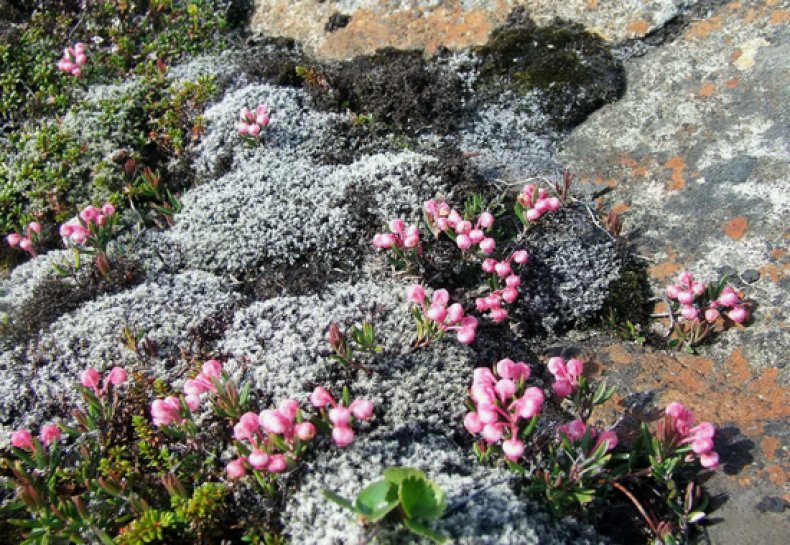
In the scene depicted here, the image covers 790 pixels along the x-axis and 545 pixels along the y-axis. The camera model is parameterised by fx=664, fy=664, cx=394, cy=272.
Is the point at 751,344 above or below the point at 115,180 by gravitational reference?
below

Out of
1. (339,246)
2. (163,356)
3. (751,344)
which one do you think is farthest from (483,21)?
(163,356)

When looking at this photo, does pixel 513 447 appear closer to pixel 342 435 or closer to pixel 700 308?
pixel 342 435

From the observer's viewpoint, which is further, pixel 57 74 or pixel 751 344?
pixel 57 74

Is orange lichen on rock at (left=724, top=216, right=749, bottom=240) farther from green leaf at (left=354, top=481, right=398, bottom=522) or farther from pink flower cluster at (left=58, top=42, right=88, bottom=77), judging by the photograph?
pink flower cluster at (left=58, top=42, right=88, bottom=77)

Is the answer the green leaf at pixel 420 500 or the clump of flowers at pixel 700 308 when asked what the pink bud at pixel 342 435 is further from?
the clump of flowers at pixel 700 308

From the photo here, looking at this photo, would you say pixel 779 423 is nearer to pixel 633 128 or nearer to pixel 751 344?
pixel 751 344

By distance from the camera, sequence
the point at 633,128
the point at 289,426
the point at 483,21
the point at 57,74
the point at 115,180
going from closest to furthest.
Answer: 1. the point at 289,426
2. the point at 633,128
3. the point at 115,180
4. the point at 483,21
5. the point at 57,74

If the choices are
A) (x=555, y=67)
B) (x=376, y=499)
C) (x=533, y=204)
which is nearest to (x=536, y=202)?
(x=533, y=204)
